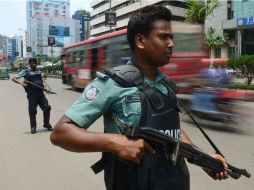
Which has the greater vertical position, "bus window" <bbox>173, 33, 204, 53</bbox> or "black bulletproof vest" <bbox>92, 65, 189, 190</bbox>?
"bus window" <bbox>173, 33, 204, 53</bbox>

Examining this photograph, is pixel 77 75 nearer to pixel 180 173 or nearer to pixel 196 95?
pixel 196 95

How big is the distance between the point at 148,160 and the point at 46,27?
99.2 metres

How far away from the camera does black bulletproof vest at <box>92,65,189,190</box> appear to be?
5.56ft

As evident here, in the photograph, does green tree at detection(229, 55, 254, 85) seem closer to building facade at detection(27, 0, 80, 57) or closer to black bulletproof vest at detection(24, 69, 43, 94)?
black bulletproof vest at detection(24, 69, 43, 94)

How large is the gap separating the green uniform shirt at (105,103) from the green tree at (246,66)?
2061 cm

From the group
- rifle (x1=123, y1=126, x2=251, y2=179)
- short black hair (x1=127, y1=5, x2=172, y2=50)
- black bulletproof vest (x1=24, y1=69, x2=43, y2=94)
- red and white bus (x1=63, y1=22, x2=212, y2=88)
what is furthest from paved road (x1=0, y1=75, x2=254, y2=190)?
short black hair (x1=127, y1=5, x2=172, y2=50)

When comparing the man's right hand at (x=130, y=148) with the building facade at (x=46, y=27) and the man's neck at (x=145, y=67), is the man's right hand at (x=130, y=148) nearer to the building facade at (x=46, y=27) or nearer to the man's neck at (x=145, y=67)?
the man's neck at (x=145, y=67)

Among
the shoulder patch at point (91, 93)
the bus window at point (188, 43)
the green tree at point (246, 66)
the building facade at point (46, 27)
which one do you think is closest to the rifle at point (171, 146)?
the shoulder patch at point (91, 93)

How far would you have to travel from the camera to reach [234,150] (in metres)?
6.33

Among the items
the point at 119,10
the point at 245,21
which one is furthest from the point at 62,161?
the point at 119,10

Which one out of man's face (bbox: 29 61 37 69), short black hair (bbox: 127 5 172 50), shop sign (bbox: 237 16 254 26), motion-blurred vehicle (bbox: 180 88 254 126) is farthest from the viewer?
shop sign (bbox: 237 16 254 26)

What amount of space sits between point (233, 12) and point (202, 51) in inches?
1440

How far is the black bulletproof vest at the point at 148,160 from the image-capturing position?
169cm

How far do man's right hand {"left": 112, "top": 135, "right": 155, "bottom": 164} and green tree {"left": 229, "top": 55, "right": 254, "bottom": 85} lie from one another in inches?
816
